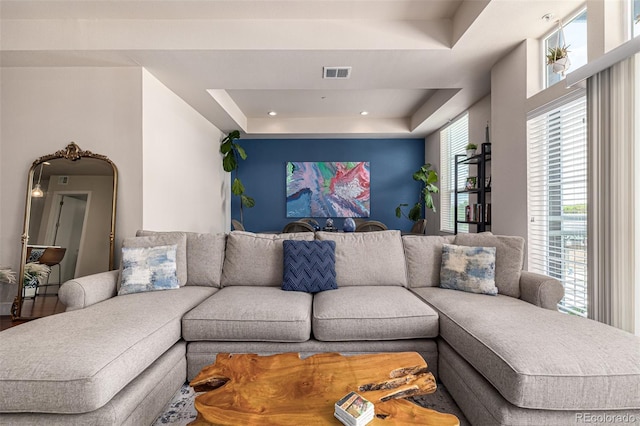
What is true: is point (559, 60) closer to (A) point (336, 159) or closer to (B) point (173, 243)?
(B) point (173, 243)

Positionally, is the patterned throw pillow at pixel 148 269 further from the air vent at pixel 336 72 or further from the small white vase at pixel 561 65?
the small white vase at pixel 561 65

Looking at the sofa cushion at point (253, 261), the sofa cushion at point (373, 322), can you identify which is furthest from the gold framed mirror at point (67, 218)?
the sofa cushion at point (373, 322)

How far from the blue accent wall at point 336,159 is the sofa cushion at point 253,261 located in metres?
3.65

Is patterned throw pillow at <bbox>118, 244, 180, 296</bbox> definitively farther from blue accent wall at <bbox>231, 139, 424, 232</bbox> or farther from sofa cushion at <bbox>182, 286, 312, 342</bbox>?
blue accent wall at <bbox>231, 139, 424, 232</bbox>

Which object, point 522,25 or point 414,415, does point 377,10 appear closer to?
point 522,25

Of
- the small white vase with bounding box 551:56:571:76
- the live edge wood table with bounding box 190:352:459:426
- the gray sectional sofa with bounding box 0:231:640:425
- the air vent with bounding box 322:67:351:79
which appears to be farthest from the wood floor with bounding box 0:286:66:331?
the small white vase with bounding box 551:56:571:76

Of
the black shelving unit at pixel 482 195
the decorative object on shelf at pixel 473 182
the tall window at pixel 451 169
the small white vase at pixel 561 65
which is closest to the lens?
the small white vase at pixel 561 65

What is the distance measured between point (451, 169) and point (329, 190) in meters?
2.26

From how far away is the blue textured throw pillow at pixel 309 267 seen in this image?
2414mm

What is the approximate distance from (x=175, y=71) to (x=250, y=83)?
2.57 ft

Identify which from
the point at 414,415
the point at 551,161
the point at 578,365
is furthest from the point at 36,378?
the point at 551,161

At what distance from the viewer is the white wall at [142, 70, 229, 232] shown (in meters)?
3.31

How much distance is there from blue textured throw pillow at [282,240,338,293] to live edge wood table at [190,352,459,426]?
38.5 inches

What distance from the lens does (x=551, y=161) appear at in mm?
2641
